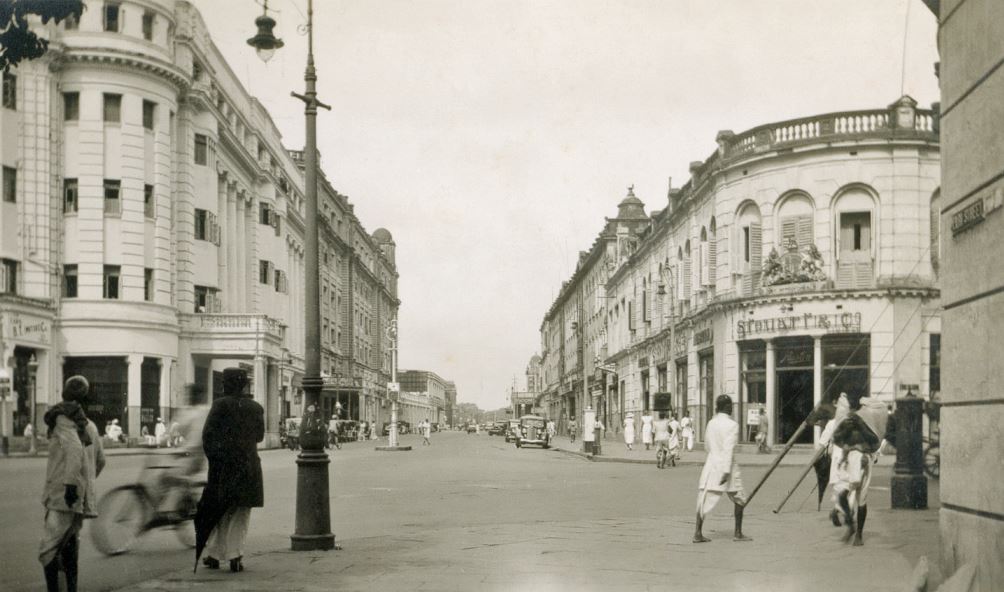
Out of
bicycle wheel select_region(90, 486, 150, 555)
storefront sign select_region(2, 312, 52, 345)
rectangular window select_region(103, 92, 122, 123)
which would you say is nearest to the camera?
bicycle wheel select_region(90, 486, 150, 555)

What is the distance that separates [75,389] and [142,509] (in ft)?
10.1

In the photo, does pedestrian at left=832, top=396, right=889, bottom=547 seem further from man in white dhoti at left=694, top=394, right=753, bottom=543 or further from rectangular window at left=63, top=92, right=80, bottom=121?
rectangular window at left=63, top=92, right=80, bottom=121

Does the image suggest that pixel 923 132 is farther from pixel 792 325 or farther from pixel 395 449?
pixel 395 449

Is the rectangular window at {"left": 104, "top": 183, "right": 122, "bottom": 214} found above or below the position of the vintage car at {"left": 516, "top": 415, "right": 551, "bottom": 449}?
above

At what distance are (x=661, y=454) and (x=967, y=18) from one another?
894 inches

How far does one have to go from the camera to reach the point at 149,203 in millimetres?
38000

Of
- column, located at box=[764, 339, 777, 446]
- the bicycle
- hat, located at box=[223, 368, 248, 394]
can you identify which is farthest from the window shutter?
→ hat, located at box=[223, 368, 248, 394]

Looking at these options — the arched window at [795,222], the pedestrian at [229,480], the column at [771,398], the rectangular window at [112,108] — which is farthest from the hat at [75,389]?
the rectangular window at [112,108]

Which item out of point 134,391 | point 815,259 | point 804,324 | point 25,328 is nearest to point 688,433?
point 804,324

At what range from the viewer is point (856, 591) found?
814 centimetres

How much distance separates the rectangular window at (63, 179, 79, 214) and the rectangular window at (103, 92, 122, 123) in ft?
8.56

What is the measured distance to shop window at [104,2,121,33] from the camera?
3509cm

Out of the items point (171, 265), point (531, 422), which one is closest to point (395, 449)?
point (531, 422)

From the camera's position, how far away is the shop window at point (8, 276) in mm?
29031
